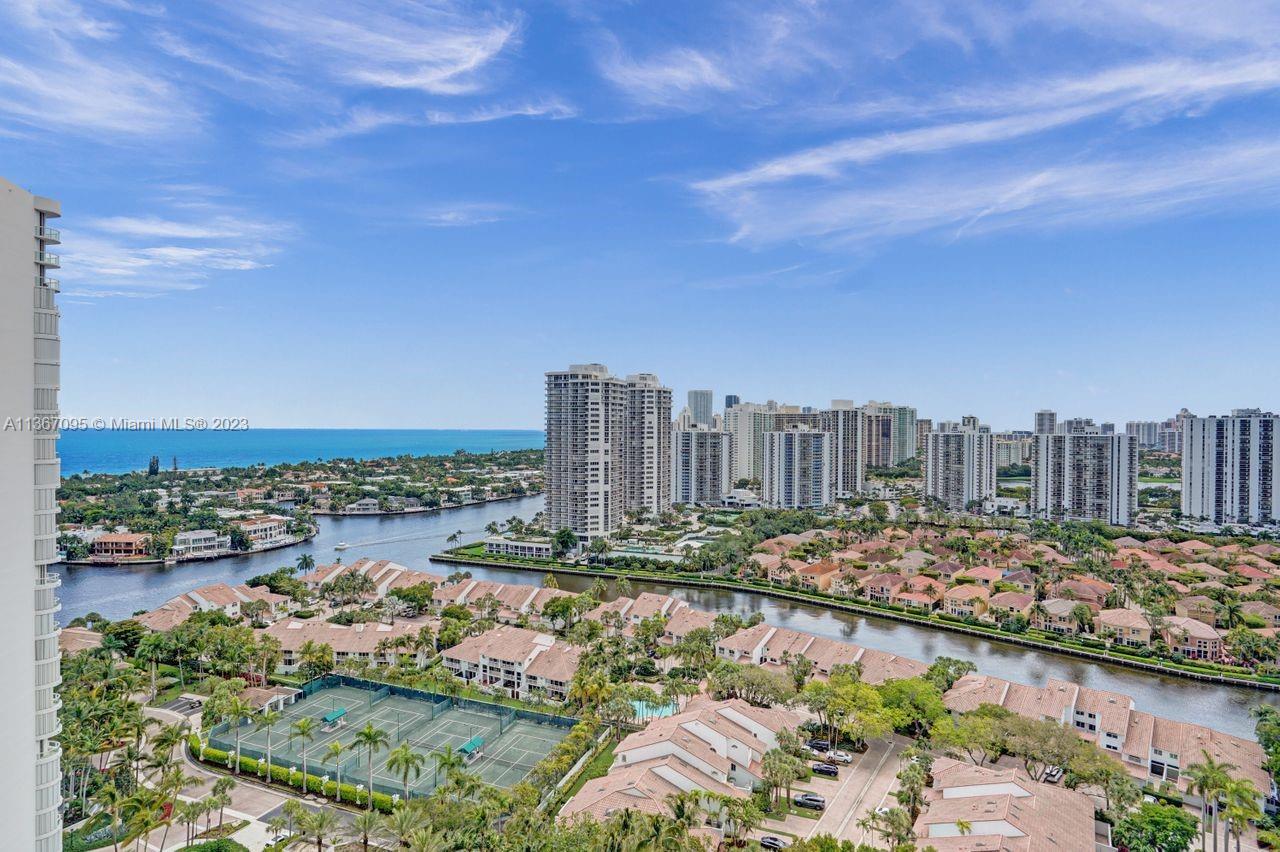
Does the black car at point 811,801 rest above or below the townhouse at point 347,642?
below

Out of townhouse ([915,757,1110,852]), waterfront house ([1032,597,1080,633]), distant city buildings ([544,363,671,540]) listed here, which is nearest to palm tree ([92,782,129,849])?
townhouse ([915,757,1110,852])

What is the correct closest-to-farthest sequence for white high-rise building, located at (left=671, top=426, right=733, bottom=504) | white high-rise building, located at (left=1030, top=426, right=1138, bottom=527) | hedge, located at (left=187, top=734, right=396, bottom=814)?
hedge, located at (left=187, top=734, right=396, bottom=814) → white high-rise building, located at (left=1030, top=426, right=1138, bottom=527) → white high-rise building, located at (left=671, top=426, right=733, bottom=504)

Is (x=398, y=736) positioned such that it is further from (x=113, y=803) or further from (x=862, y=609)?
(x=862, y=609)

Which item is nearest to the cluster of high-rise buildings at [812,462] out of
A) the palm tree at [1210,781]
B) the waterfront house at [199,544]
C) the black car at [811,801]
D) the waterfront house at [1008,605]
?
the waterfront house at [199,544]

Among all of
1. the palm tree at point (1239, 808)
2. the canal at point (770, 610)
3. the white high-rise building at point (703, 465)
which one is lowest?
the canal at point (770, 610)

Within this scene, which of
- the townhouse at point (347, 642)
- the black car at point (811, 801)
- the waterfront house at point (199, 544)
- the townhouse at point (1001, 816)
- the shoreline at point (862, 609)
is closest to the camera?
the townhouse at point (1001, 816)

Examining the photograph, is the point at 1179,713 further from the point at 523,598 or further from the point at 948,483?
the point at 948,483

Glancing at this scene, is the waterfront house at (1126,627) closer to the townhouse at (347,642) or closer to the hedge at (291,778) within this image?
the townhouse at (347,642)

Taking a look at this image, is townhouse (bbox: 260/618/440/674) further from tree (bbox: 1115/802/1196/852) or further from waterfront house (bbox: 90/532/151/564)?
waterfront house (bbox: 90/532/151/564)
